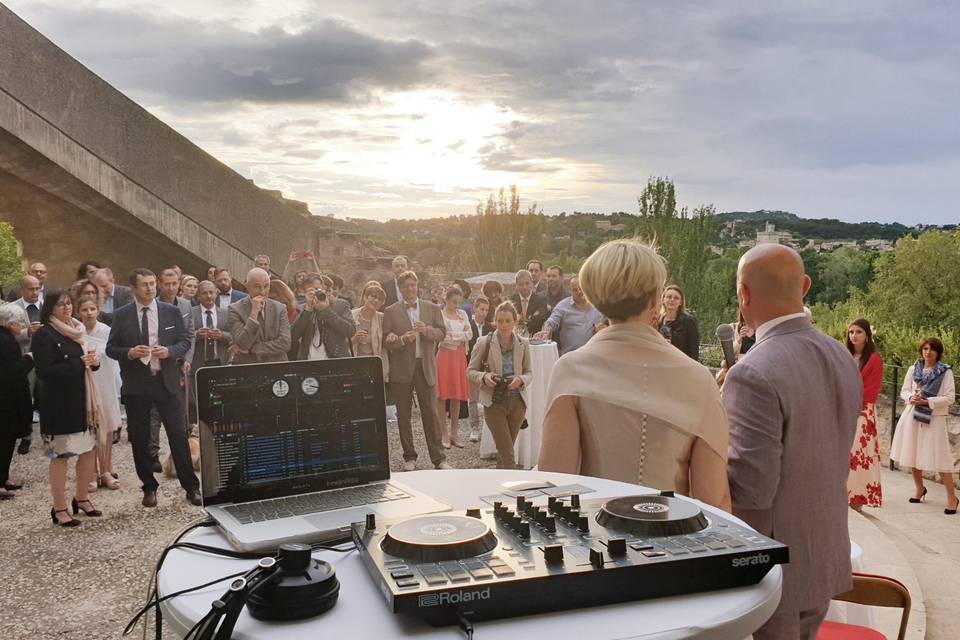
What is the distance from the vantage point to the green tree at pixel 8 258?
12312mm

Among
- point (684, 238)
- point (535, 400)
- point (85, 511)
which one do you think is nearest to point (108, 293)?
point (85, 511)

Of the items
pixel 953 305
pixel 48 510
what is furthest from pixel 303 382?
pixel 953 305

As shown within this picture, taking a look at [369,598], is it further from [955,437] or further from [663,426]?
[955,437]

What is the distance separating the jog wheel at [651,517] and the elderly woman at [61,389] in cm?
576

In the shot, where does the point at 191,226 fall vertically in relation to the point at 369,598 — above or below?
above

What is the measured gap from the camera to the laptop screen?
191 cm

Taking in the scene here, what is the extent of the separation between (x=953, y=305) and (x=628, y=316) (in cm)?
3370

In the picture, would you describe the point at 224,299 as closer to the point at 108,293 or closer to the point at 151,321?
the point at 108,293

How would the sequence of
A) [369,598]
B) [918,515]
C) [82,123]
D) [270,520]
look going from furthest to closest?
[82,123], [918,515], [270,520], [369,598]

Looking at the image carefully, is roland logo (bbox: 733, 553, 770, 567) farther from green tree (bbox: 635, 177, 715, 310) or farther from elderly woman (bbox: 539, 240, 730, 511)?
green tree (bbox: 635, 177, 715, 310)

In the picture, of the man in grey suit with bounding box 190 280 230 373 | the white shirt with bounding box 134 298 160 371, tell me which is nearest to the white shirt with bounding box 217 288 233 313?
the man in grey suit with bounding box 190 280 230 373

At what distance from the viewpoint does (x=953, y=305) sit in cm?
3078

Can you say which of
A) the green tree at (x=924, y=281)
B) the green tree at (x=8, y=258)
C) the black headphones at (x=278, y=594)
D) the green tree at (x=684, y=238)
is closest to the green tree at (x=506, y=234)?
the green tree at (x=684, y=238)

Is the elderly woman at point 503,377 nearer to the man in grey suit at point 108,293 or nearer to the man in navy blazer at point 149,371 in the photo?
the man in navy blazer at point 149,371
